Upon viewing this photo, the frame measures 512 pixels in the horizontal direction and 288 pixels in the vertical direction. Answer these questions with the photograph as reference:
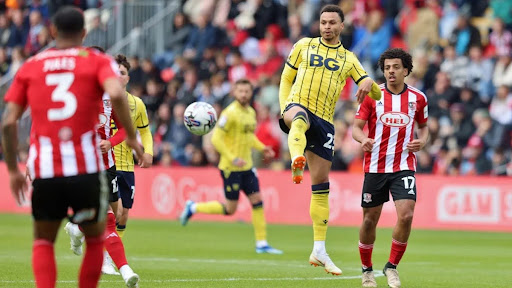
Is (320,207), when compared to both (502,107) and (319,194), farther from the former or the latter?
(502,107)

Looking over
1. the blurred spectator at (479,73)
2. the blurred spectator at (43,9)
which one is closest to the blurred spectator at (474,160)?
the blurred spectator at (479,73)

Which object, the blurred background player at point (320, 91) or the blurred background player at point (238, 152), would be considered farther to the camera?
the blurred background player at point (238, 152)

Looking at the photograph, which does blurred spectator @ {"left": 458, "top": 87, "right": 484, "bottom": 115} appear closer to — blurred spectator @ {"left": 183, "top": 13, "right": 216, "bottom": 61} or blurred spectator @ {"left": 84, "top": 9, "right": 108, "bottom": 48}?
blurred spectator @ {"left": 183, "top": 13, "right": 216, "bottom": 61}

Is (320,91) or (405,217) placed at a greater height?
(320,91)

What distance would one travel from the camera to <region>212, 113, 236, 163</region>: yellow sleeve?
16.4 m

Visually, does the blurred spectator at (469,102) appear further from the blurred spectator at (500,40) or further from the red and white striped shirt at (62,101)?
the red and white striped shirt at (62,101)

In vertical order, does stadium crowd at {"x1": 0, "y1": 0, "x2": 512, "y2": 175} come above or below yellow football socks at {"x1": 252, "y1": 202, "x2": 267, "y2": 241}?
above

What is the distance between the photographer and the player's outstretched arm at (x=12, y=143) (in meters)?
6.89

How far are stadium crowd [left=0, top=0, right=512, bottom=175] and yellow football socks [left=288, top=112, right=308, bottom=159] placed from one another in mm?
11732

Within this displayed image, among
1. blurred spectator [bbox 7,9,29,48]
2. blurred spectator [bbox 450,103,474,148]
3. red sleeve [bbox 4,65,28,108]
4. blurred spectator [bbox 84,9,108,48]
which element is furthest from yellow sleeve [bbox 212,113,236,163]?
blurred spectator [bbox 7,9,29,48]

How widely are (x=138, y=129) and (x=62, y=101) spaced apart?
15.4 ft

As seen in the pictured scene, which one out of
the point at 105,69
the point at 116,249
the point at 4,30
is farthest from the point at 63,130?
the point at 4,30

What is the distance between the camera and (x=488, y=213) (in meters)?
20.3

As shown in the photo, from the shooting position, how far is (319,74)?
10.5 m
